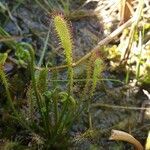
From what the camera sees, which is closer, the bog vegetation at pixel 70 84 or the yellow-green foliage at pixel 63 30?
the yellow-green foliage at pixel 63 30

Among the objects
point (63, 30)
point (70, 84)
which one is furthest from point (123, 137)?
point (63, 30)

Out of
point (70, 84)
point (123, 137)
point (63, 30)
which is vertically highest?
point (63, 30)

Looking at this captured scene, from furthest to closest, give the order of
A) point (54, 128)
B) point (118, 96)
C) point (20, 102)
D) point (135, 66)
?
point (135, 66)
point (118, 96)
point (20, 102)
point (54, 128)

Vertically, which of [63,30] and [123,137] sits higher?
[63,30]

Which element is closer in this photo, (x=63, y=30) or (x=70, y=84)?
(x=63, y=30)

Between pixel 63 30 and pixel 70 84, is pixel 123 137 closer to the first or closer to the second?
pixel 70 84

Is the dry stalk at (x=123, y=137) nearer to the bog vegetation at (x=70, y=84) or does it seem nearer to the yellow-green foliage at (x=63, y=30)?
the bog vegetation at (x=70, y=84)

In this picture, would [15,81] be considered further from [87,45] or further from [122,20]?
[122,20]

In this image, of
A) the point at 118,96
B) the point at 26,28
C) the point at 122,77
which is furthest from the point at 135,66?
the point at 26,28

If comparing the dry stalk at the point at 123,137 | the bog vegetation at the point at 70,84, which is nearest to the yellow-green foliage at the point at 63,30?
the bog vegetation at the point at 70,84

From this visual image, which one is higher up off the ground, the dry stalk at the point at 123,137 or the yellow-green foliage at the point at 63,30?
the yellow-green foliage at the point at 63,30

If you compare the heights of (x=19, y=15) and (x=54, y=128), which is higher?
(x=19, y=15)
